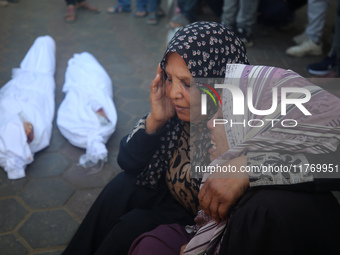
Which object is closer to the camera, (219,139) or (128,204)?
(219,139)

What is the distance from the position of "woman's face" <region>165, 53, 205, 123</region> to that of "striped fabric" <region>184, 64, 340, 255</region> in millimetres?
262

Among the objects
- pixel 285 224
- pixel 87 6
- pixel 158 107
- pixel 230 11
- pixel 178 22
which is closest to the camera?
pixel 285 224

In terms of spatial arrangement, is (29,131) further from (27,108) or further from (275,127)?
(275,127)

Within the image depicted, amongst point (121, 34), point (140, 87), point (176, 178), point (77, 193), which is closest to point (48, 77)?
point (140, 87)

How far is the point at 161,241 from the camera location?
4.97 ft

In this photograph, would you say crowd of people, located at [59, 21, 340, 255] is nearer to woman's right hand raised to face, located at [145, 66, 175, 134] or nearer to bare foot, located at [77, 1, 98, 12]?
woman's right hand raised to face, located at [145, 66, 175, 134]

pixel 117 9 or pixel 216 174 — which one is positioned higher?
pixel 216 174

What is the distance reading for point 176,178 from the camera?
1777 millimetres

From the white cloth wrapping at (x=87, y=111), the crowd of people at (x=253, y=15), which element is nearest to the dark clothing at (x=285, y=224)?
the white cloth wrapping at (x=87, y=111)

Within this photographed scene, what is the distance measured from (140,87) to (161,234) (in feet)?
9.46

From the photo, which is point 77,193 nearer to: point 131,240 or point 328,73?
point 131,240

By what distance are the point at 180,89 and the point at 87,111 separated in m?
1.88

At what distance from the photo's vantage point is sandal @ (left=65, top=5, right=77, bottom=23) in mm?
5973

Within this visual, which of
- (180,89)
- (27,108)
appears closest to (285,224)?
(180,89)
